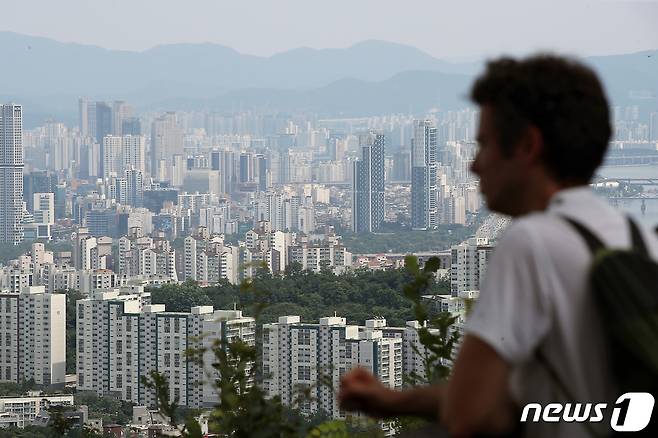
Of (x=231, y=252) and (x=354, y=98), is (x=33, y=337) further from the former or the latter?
(x=354, y=98)

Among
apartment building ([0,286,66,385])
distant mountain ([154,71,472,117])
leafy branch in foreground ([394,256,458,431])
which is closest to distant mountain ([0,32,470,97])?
distant mountain ([154,71,472,117])

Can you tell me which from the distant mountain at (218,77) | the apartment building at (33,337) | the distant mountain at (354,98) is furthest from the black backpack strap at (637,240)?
the distant mountain at (218,77)

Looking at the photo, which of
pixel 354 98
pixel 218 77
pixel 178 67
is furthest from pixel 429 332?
pixel 218 77

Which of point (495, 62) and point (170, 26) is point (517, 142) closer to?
point (495, 62)

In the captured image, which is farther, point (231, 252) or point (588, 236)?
point (231, 252)

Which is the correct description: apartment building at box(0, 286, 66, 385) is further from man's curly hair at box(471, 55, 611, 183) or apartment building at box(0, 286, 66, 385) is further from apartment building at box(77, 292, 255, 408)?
man's curly hair at box(471, 55, 611, 183)

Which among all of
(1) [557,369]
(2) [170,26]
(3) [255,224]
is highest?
(2) [170,26]

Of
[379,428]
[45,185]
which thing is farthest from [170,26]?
[379,428]
